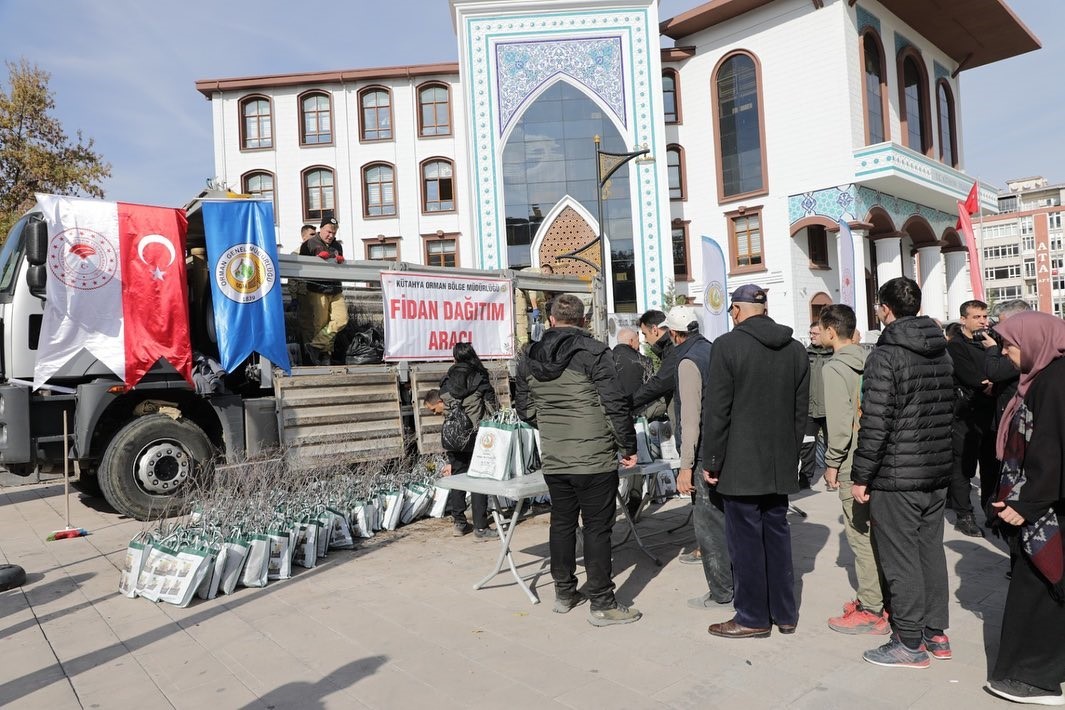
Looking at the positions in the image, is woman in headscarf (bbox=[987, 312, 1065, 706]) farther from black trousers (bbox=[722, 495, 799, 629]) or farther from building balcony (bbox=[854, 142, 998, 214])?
building balcony (bbox=[854, 142, 998, 214])

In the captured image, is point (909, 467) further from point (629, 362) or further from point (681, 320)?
point (629, 362)

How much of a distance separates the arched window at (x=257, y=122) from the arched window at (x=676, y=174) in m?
14.8

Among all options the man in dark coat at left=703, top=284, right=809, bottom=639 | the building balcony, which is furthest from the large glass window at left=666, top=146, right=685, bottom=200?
the man in dark coat at left=703, top=284, right=809, bottom=639

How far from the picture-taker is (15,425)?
7066mm

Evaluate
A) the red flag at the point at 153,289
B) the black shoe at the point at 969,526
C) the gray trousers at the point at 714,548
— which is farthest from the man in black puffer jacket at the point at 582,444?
→ the red flag at the point at 153,289

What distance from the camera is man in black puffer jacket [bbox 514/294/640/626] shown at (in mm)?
4547

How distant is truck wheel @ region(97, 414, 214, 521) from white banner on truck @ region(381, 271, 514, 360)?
2.42 meters

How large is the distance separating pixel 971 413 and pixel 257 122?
27.4 meters

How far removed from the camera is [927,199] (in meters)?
26.3

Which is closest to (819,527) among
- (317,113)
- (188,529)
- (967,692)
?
(967,692)

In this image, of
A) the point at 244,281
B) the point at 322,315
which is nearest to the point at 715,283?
the point at 322,315

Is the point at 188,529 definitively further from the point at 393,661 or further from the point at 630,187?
the point at 630,187

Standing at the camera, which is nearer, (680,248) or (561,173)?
(561,173)

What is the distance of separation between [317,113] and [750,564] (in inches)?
1088
